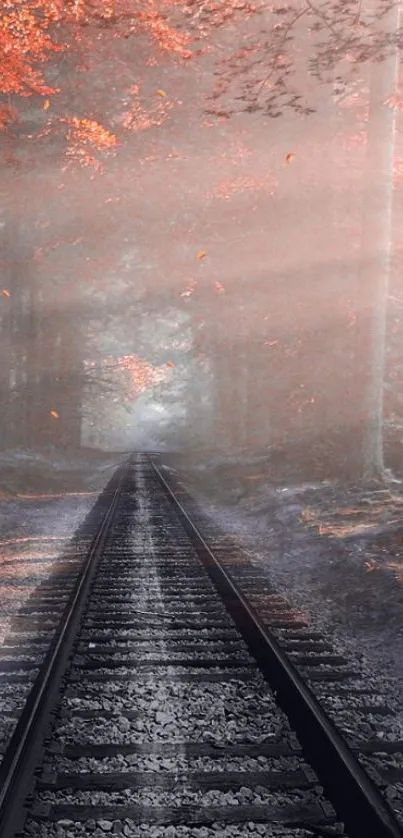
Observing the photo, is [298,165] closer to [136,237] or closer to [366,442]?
[136,237]

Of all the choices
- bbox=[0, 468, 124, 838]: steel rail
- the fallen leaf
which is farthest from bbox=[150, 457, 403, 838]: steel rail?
the fallen leaf

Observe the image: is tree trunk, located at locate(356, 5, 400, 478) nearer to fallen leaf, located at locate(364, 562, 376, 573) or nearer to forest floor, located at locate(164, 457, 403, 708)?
forest floor, located at locate(164, 457, 403, 708)

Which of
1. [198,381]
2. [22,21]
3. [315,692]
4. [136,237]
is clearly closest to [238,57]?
[22,21]

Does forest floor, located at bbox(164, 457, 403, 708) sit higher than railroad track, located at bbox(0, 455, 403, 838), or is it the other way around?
forest floor, located at bbox(164, 457, 403, 708)

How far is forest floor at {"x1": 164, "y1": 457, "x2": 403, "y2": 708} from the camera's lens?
817cm

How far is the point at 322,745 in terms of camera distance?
5047 millimetres

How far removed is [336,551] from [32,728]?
7279 mm

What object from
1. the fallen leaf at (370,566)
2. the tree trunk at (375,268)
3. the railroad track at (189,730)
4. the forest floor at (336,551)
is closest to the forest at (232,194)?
the tree trunk at (375,268)

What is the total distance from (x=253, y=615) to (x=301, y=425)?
53.2ft

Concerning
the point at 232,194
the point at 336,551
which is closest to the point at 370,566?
the point at 336,551

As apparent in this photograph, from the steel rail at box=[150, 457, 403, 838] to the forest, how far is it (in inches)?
306

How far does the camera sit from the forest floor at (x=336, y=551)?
8172mm

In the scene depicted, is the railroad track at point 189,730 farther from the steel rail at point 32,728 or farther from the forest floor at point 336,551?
the forest floor at point 336,551

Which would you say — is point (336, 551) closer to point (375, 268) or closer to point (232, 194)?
point (375, 268)
